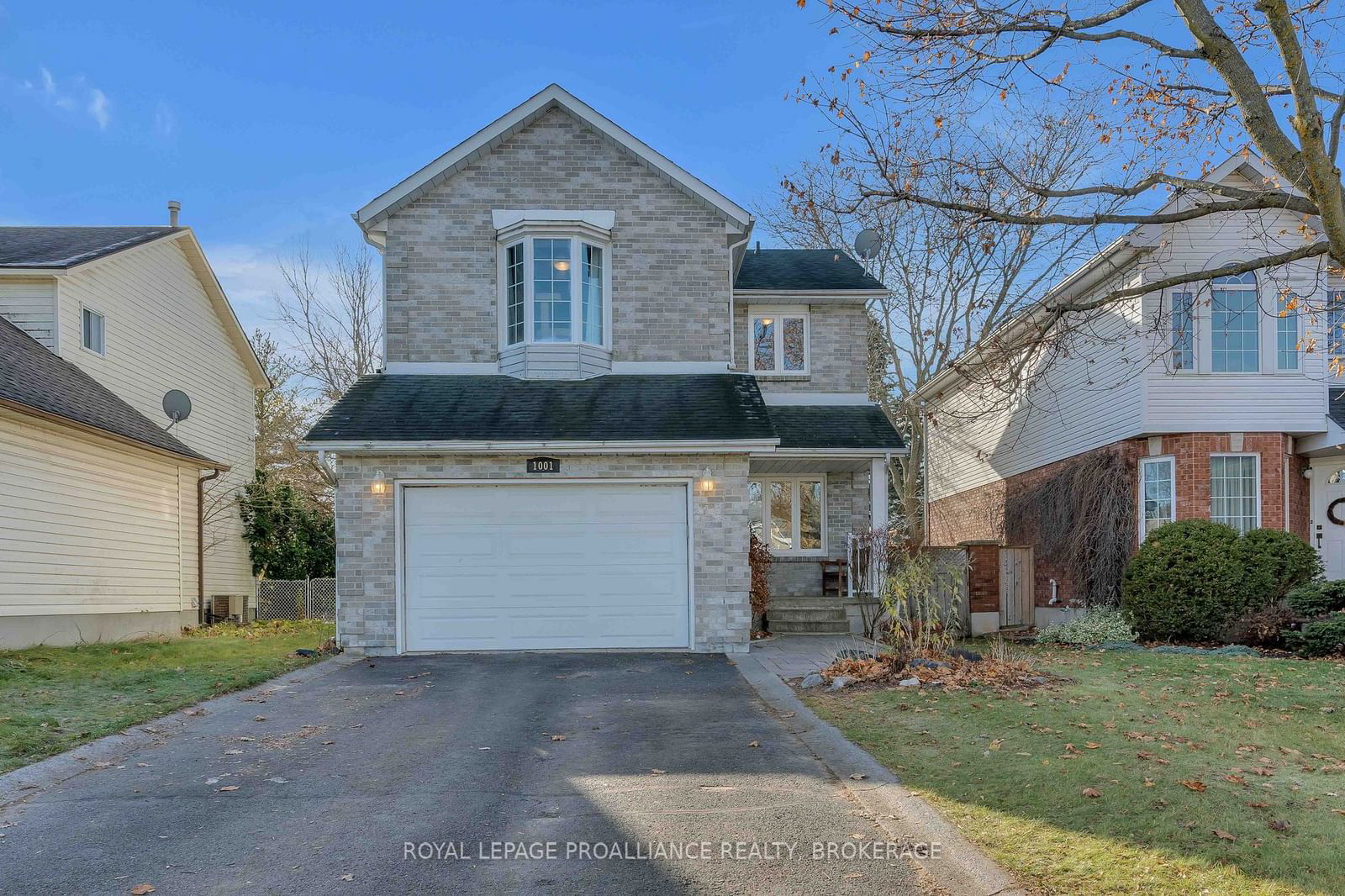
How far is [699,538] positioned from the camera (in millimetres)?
13508

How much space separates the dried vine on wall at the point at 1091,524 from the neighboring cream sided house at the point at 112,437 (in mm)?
16056

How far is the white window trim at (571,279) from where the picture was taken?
48.0ft

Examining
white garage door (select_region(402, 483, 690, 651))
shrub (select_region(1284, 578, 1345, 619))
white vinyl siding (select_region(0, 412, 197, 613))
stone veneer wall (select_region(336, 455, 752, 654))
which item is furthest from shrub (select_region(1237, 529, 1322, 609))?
white vinyl siding (select_region(0, 412, 197, 613))

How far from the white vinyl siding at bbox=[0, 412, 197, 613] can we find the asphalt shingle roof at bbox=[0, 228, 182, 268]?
3.37m

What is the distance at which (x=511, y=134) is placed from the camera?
1509 cm

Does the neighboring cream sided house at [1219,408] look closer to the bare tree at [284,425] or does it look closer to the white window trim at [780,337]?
the white window trim at [780,337]

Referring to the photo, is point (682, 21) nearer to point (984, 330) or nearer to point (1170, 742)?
point (1170, 742)

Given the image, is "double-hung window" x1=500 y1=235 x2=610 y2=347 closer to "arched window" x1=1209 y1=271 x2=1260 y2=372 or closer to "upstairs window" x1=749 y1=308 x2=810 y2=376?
"upstairs window" x1=749 y1=308 x2=810 y2=376

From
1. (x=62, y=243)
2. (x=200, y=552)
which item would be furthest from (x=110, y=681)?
(x=62, y=243)

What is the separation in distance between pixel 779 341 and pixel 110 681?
41.8 feet

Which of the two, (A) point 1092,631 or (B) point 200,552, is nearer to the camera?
(A) point 1092,631

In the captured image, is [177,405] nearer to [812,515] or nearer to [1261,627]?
[812,515]

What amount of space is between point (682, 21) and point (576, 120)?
246 centimetres

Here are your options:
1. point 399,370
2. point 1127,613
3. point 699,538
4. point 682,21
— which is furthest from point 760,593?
point 682,21
